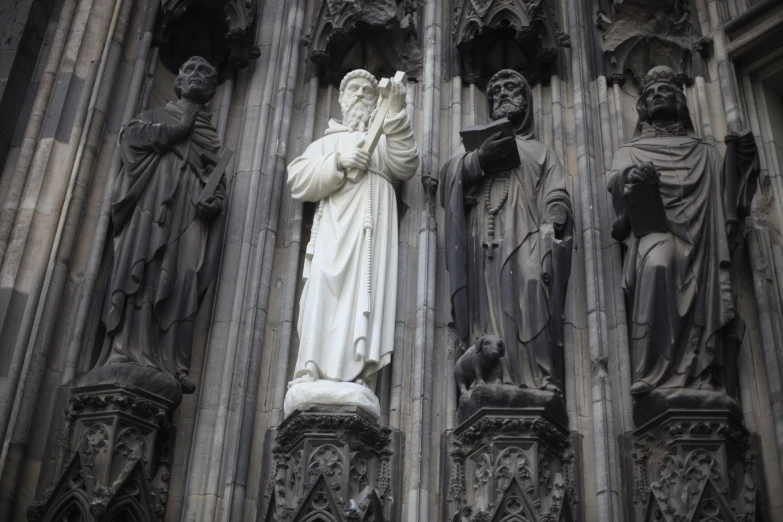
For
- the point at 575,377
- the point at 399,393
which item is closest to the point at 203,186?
the point at 399,393

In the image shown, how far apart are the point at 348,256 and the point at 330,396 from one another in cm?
108

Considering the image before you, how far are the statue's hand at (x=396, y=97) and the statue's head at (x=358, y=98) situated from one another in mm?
381

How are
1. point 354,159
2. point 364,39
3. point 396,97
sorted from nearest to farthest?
point 354,159
point 396,97
point 364,39

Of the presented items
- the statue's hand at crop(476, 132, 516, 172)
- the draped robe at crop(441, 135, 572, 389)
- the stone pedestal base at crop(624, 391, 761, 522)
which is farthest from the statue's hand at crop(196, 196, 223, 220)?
the stone pedestal base at crop(624, 391, 761, 522)

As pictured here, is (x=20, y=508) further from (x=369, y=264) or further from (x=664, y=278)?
(x=664, y=278)

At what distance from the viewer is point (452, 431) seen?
8453mm

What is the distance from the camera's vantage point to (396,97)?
30.6 feet

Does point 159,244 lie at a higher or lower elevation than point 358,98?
lower

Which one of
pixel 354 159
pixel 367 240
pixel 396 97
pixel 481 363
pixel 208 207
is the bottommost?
pixel 481 363

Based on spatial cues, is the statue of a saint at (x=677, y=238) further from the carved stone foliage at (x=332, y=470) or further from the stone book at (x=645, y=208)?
the carved stone foliage at (x=332, y=470)

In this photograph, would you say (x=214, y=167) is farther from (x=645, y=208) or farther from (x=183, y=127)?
(x=645, y=208)

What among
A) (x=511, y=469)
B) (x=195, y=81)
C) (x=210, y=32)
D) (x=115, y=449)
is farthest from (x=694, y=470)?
(x=210, y=32)

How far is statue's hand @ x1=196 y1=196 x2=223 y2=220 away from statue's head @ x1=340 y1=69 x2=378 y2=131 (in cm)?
119

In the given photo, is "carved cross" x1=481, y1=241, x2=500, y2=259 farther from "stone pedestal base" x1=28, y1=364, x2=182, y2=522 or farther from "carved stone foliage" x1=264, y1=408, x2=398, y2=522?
"stone pedestal base" x1=28, y1=364, x2=182, y2=522
